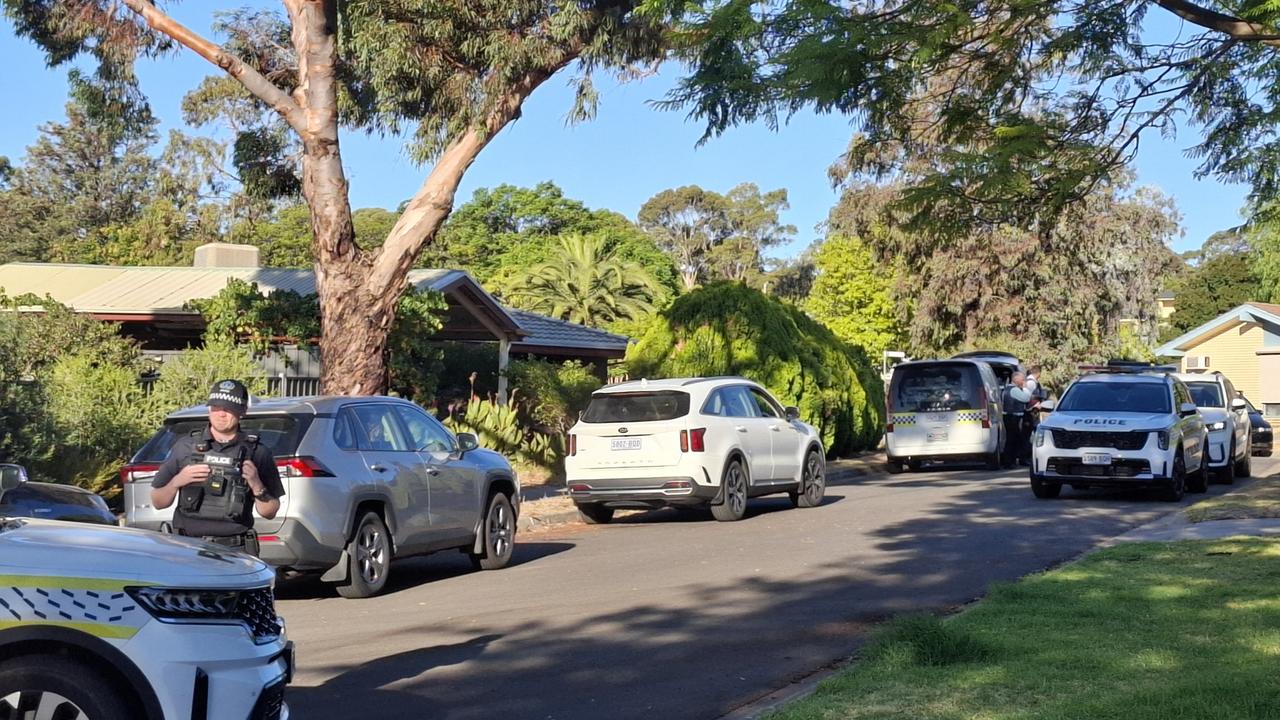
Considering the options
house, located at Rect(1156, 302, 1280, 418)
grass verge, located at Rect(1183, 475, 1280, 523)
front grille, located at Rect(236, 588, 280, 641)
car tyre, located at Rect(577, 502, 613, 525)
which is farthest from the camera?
house, located at Rect(1156, 302, 1280, 418)

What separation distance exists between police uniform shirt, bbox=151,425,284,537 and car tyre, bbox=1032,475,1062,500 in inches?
534

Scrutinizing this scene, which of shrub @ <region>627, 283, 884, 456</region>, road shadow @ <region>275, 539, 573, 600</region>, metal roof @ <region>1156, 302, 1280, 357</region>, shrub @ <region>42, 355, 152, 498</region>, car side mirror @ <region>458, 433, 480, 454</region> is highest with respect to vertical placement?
metal roof @ <region>1156, 302, 1280, 357</region>

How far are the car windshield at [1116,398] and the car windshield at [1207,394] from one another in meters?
5.04

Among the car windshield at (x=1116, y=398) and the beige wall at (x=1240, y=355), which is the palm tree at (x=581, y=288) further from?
the car windshield at (x=1116, y=398)

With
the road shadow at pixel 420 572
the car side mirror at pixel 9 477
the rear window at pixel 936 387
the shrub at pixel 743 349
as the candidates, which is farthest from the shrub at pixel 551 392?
the car side mirror at pixel 9 477

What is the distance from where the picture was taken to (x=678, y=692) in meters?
7.51

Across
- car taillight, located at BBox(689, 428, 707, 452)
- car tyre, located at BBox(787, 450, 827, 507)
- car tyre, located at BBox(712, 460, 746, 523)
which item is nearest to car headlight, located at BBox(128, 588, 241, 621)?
car taillight, located at BBox(689, 428, 707, 452)

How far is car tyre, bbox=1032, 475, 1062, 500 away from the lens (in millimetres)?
18797

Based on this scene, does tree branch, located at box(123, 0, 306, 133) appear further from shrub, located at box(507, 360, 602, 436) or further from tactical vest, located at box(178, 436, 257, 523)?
tactical vest, located at box(178, 436, 257, 523)

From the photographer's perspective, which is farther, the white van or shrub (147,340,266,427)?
the white van

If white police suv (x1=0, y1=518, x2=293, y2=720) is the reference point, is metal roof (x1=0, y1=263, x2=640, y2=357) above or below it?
above

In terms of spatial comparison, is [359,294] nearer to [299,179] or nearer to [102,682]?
[299,179]

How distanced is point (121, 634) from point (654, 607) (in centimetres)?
584

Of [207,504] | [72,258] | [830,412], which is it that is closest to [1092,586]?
[207,504]
